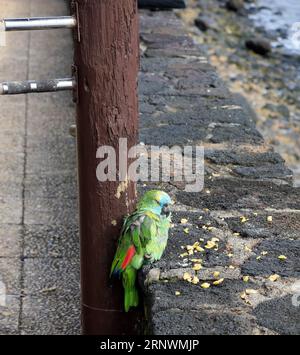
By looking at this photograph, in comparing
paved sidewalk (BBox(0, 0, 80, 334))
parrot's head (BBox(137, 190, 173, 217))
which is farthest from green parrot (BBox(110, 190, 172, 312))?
paved sidewalk (BBox(0, 0, 80, 334))

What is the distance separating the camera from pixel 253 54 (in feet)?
34.1

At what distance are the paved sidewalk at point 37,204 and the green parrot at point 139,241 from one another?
52 centimetres

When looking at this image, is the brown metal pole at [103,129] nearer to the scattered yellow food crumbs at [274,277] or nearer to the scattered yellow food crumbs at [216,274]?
the scattered yellow food crumbs at [216,274]

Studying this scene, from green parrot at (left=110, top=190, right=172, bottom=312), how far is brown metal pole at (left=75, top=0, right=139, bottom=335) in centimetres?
7

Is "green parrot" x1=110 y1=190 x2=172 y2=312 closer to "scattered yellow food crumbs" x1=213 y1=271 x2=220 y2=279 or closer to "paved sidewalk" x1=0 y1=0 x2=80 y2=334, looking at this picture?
"scattered yellow food crumbs" x1=213 y1=271 x2=220 y2=279

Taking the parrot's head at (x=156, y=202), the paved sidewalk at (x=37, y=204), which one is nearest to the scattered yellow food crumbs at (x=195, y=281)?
the parrot's head at (x=156, y=202)

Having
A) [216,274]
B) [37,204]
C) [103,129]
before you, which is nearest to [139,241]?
[216,274]

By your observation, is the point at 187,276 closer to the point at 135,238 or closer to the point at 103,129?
the point at 135,238

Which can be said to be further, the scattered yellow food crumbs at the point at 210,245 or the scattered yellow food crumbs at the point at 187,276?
the scattered yellow food crumbs at the point at 210,245

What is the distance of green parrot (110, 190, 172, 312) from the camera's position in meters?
3.01

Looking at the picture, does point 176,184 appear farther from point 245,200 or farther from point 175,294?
point 175,294

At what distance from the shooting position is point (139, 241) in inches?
118

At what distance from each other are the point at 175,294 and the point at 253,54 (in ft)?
25.8

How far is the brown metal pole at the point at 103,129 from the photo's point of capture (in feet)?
9.51
